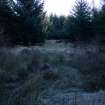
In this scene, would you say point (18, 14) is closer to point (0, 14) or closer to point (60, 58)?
point (0, 14)

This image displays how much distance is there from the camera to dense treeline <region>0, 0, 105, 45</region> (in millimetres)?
22478

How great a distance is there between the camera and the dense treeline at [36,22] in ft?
73.7

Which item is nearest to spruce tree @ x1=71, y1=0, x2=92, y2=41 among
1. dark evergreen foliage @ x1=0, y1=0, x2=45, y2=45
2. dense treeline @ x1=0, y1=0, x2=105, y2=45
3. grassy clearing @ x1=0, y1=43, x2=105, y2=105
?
dense treeline @ x1=0, y1=0, x2=105, y2=45

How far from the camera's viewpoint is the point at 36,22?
24.0 m

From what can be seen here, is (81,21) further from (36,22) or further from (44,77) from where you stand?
(44,77)

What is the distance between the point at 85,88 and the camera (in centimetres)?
853

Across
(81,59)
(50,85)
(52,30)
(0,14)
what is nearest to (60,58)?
(81,59)

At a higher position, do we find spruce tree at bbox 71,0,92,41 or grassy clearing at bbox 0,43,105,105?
spruce tree at bbox 71,0,92,41

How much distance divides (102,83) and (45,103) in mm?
2885

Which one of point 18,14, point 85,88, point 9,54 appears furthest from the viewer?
point 18,14

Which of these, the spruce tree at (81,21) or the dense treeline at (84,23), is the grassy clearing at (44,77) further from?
the spruce tree at (81,21)

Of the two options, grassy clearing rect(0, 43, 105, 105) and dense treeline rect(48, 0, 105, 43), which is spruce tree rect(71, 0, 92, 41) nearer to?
dense treeline rect(48, 0, 105, 43)

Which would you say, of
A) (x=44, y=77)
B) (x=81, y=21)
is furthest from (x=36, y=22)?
(x=44, y=77)

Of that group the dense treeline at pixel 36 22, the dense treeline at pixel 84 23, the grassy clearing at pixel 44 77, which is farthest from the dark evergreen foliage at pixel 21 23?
the grassy clearing at pixel 44 77
